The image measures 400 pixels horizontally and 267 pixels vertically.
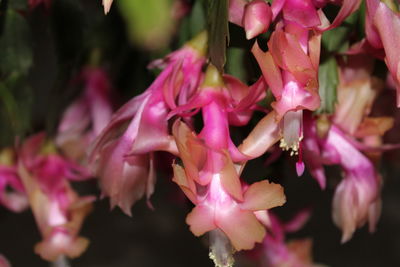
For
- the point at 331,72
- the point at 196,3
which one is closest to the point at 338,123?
the point at 331,72

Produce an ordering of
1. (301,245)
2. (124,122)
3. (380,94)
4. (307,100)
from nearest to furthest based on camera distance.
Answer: (307,100) < (124,122) < (380,94) < (301,245)

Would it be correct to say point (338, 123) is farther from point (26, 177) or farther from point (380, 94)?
point (26, 177)

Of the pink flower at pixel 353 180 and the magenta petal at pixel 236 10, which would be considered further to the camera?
the pink flower at pixel 353 180

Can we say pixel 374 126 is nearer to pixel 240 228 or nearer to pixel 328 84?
pixel 328 84

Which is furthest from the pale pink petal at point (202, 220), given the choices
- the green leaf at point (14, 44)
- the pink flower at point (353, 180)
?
the green leaf at point (14, 44)

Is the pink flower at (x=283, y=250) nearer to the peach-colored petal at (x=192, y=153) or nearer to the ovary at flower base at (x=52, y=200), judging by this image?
the ovary at flower base at (x=52, y=200)

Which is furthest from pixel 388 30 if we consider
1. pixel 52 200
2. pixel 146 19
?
pixel 52 200

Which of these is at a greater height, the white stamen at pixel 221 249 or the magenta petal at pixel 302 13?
the magenta petal at pixel 302 13
